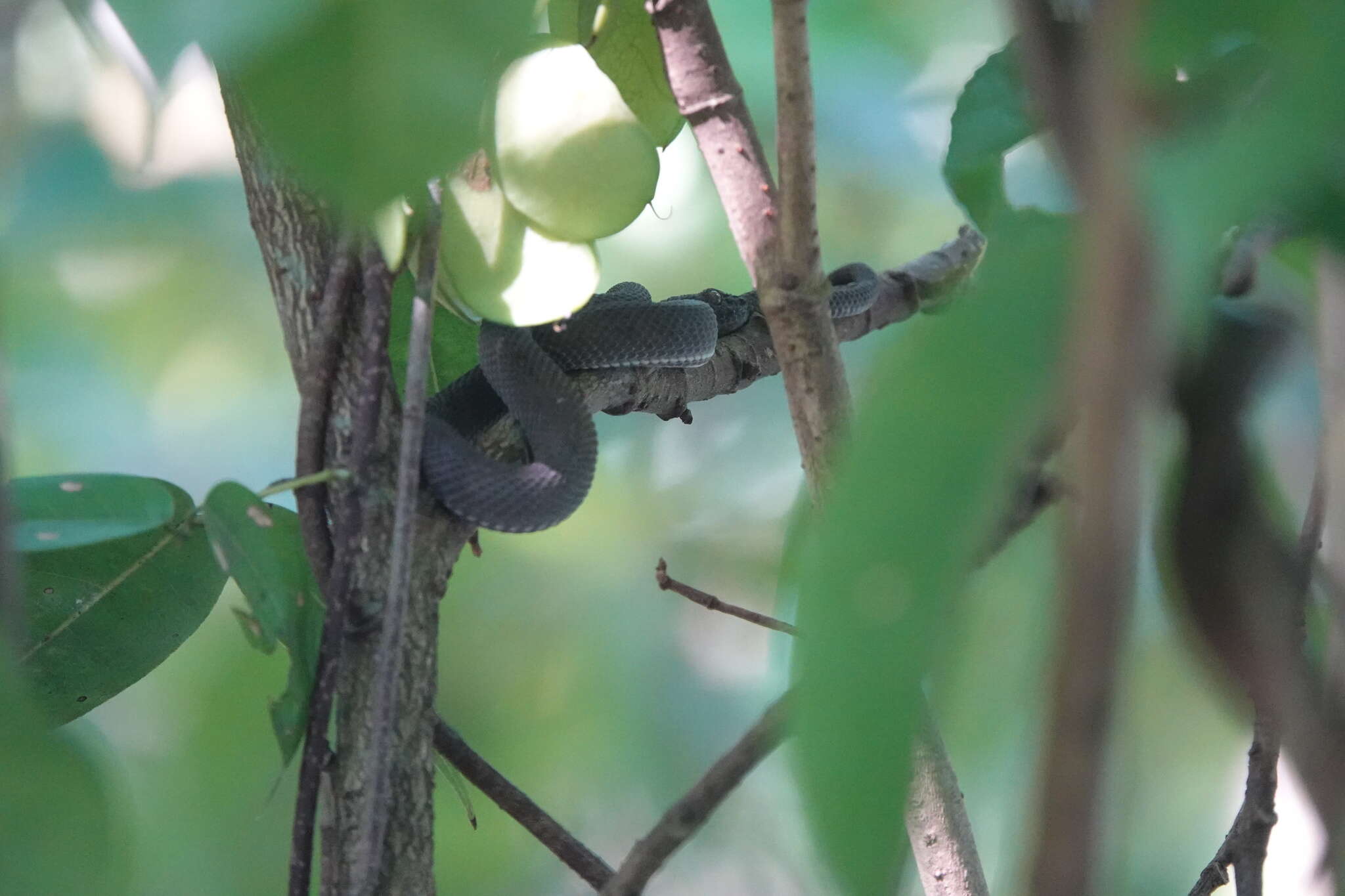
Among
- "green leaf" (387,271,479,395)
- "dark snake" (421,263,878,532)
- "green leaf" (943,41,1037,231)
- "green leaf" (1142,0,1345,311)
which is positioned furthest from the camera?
"green leaf" (387,271,479,395)

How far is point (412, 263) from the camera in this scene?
20.1 inches

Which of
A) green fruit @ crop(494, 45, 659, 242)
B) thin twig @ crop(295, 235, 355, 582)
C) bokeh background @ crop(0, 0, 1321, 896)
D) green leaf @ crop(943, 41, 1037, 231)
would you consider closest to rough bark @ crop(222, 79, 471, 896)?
thin twig @ crop(295, 235, 355, 582)

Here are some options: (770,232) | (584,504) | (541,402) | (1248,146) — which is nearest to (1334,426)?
(1248,146)

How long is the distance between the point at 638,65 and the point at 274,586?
14.5 inches

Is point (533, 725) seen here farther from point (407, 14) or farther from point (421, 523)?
point (407, 14)

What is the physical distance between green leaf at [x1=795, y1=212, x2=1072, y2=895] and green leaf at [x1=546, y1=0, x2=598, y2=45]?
0.41 metres

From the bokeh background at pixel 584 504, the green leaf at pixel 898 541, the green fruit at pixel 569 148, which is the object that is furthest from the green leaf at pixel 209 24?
the bokeh background at pixel 584 504

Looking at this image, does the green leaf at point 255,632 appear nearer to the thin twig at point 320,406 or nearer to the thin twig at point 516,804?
the thin twig at point 320,406

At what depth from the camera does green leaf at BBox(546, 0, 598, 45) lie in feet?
1.76

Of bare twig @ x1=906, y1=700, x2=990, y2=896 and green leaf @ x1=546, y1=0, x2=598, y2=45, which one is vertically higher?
green leaf @ x1=546, y1=0, x2=598, y2=45

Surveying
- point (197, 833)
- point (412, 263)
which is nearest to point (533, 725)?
point (197, 833)

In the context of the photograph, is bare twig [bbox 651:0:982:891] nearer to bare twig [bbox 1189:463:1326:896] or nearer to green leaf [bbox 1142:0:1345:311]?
bare twig [bbox 1189:463:1326:896]

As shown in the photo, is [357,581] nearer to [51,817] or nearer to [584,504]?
[51,817]

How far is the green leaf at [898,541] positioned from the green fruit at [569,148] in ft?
0.86
